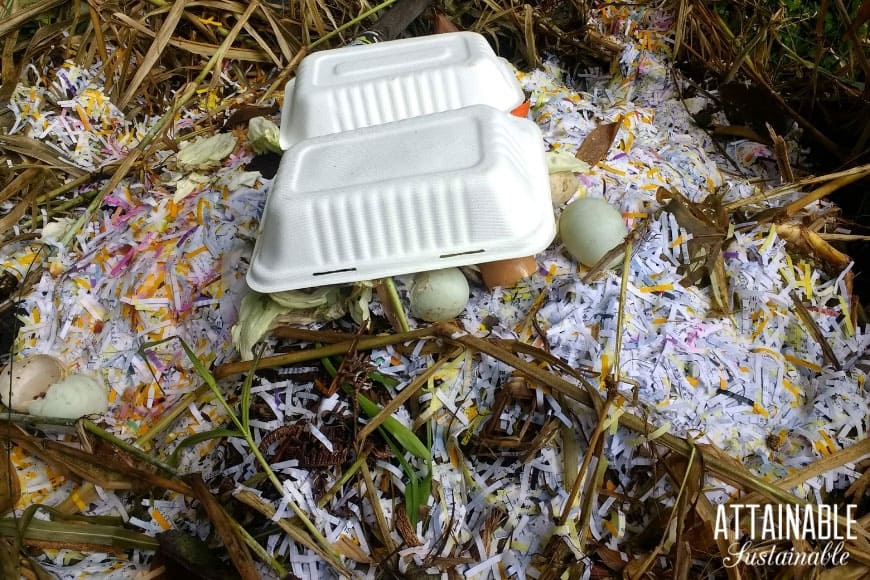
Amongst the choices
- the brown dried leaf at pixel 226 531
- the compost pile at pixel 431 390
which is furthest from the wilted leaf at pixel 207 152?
the brown dried leaf at pixel 226 531

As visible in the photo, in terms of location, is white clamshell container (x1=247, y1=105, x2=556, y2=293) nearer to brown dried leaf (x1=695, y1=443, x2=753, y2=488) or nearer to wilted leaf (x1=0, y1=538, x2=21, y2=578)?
brown dried leaf (x1=695, y1=443, x2=753, y2=488)

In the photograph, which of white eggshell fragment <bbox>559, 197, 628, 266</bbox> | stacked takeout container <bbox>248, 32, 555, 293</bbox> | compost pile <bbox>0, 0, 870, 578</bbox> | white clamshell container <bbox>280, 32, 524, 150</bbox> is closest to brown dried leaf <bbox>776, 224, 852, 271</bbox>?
compost pile <bbox>0, 0, 870, 578</bbox>

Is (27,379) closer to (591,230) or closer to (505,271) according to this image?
(505,271)

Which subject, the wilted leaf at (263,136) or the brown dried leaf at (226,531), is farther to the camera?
the wilted leaf at (263,136)

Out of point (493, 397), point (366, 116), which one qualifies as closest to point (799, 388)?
point (493, 397)

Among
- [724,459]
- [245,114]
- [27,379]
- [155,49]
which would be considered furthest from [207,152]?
[724,459]

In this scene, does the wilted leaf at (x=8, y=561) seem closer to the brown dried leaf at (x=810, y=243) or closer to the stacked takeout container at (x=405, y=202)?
the stacked takeout container at (x=405, y=202)
